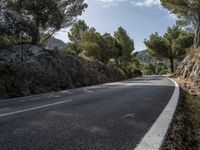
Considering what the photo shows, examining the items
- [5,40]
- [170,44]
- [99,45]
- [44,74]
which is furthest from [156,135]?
[170,44]

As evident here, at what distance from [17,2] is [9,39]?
2770 millimetres

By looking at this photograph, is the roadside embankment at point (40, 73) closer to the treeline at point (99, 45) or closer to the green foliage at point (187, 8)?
the treeline at point (99, 45)

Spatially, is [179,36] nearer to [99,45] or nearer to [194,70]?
[99,45]

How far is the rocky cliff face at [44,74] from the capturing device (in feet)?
47.9

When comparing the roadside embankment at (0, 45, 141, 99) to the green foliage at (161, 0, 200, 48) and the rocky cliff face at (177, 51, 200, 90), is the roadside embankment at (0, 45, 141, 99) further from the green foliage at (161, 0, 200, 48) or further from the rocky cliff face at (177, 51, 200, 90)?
the green foliage at (161, 0, 200, 48)

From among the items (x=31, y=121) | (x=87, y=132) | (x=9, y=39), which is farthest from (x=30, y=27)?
(x=87, y=132)

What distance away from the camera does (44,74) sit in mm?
18328

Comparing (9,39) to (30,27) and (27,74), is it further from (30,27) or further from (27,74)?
(27,74)

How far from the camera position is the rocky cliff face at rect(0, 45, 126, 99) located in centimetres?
1459

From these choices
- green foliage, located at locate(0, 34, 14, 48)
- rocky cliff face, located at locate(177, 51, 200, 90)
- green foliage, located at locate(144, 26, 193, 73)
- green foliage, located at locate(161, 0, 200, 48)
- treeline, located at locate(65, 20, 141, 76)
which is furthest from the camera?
green foliage, located at locate(144, 26, 193, 73)

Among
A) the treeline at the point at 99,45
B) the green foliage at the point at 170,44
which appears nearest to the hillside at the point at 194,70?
the treeline at the point at 99,45

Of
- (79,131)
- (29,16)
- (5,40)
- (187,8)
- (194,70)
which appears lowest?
(79,131)

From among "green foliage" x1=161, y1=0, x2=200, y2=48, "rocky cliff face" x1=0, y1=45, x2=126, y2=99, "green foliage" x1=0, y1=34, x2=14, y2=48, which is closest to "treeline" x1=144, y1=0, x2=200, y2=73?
"green foliage" x1=161, y1=0, x2=200, y2=48

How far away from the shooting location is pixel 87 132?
4.41 meters
